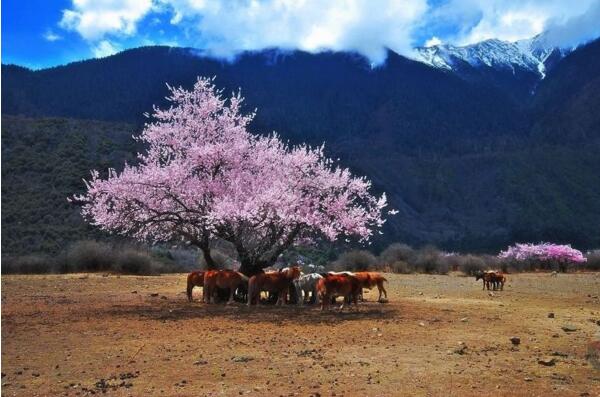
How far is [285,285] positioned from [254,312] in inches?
69.7

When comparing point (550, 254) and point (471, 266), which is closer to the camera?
point (471, 266)

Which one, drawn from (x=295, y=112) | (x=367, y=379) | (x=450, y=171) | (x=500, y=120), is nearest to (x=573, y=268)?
(x=367, y=379)

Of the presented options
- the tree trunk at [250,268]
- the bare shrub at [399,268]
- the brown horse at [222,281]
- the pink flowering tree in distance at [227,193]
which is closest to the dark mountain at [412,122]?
the bare shrub at [399,268]

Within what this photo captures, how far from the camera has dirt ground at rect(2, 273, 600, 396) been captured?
25.6ft

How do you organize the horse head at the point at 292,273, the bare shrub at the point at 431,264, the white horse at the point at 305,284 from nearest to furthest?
the horse head at the point at 292,273, the white horse at the point at 305,284, the bare shrub at the point at 431,264

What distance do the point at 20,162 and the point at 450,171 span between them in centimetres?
6042

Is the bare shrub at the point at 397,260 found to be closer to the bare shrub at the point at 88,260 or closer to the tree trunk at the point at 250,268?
the bare shrub at the point at 88,260

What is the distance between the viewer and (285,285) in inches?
637

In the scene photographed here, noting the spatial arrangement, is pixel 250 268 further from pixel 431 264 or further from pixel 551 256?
Answer: pixel 551 256

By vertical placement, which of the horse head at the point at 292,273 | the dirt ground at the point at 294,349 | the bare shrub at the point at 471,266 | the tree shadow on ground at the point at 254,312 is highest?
the bare shrub at the point at 471,266

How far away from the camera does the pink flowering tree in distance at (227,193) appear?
16.1 meters

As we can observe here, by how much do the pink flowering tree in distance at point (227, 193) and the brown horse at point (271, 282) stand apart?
1.25m

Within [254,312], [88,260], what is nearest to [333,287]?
[254,312]

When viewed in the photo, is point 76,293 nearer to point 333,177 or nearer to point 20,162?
point 333,177
